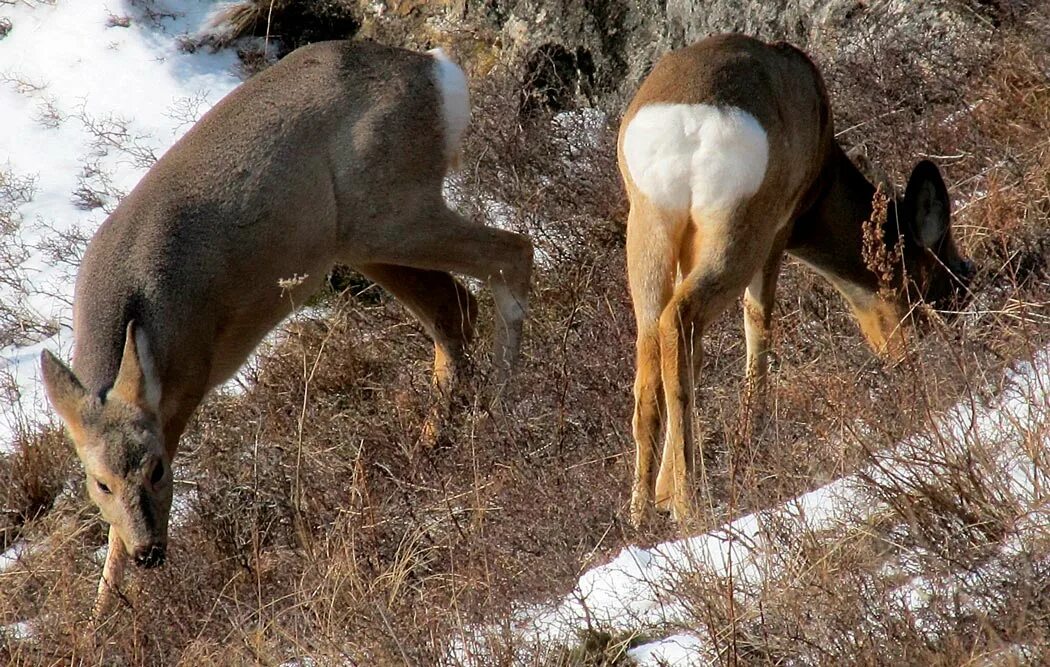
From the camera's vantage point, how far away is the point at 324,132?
7.14 metres

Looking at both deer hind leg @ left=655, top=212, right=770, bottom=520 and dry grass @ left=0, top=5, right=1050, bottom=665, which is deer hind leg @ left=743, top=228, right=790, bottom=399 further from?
deer hind leg @ left=655, top=212, right=770, bottom=520

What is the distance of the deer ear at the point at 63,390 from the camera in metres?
6.05

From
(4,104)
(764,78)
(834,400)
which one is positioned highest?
(764,78)

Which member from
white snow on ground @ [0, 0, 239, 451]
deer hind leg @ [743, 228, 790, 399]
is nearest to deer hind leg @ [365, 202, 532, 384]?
deer hind leg @ [743, 228, 790, 399]

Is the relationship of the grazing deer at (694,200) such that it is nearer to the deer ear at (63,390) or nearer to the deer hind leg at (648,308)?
the deer hind leg at (648,308)

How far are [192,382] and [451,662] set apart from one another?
2.85 metres

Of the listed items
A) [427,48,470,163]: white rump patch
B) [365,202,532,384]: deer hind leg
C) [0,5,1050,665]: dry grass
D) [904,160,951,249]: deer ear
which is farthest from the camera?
[427,48,470,163]: white rump patch

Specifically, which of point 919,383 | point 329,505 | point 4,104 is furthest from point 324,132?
point 4,104

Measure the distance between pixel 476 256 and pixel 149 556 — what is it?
2.39m

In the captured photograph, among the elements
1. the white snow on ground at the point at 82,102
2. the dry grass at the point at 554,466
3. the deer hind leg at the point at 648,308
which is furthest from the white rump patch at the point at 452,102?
the white snow on ground at the point at 82,102

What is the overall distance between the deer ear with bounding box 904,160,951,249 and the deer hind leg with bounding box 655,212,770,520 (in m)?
1.52

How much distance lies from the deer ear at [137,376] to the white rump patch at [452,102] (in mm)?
2085

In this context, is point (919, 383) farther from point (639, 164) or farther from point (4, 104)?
point (4, 104)

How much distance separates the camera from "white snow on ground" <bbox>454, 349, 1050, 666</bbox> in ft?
13.3
